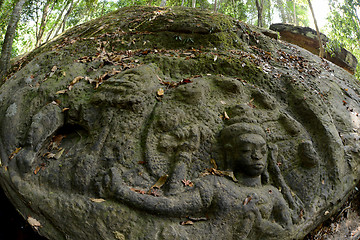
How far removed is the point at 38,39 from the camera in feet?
32.4

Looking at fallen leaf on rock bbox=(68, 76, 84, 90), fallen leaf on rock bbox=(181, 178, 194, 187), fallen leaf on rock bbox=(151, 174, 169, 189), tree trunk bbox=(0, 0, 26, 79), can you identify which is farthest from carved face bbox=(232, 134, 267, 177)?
tree trunk bbox=(0, 0, 26, 79)

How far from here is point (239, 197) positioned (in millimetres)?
2527

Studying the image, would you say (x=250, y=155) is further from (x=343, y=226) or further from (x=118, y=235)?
(x=343, y=226)

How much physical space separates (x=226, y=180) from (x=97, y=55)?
276 cm

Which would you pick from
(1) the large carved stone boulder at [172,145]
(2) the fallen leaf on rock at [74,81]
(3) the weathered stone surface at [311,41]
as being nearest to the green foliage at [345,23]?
(3) the weathered stone surface at [311,41]

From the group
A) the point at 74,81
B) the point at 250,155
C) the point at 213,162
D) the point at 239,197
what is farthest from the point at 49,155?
the point at 250,155

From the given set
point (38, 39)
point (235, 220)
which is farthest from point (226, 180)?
point (38, 39)

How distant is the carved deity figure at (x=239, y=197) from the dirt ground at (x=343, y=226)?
99 cm

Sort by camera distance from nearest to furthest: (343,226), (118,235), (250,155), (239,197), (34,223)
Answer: (118,235)
(34,223)
(239,197)
(250,155)
(343,226)

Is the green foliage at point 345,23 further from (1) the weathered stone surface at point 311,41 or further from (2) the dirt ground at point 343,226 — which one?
(2) the dirt ground at point 343,226

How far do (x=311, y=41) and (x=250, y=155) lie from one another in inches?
300

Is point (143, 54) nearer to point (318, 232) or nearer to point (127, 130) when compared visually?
point (127, 130)

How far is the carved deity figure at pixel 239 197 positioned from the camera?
2377 mm

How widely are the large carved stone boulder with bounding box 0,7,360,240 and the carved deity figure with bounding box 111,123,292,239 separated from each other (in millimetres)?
11
